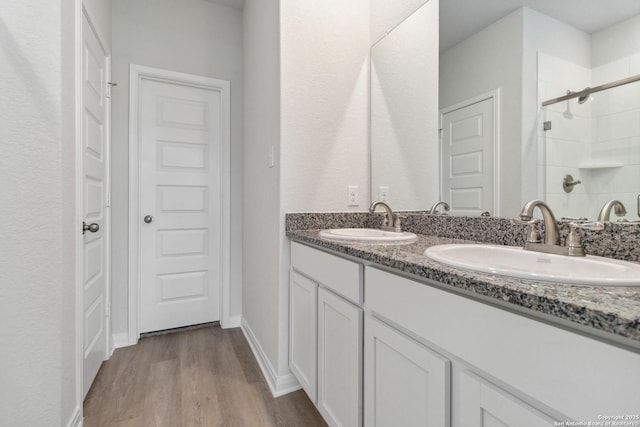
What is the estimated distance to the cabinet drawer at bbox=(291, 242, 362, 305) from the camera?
1.06 m

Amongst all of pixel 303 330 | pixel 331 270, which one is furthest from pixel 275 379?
pixel 331 270

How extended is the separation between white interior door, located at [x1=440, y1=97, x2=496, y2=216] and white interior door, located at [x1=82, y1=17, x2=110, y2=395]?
5.66 ft

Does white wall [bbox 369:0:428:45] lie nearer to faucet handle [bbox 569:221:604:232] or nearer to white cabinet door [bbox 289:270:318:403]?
faucet handle [bbox 569:221:604:232]

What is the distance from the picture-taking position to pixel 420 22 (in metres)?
1.57

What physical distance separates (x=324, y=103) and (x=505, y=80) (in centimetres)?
88

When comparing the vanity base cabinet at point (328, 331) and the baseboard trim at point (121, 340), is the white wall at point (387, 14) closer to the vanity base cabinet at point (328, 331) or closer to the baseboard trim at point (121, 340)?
the vanity base cabinet at point (328, 331)

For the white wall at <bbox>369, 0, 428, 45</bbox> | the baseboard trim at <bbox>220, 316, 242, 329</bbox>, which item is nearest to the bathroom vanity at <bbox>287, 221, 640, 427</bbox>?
the white wall at <bbox>369, 0, 428, 45</bbox>

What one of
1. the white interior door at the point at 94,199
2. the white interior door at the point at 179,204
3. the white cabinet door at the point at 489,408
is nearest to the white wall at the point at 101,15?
the white interior door at the point at 94,199

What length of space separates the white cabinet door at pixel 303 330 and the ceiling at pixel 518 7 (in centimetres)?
125

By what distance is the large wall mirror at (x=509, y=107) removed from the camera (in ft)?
2.79

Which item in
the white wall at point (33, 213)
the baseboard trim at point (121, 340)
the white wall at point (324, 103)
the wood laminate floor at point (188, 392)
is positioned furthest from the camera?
the baseboard trim at point (121, 340)

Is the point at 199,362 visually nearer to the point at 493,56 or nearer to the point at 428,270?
the point at 428,270

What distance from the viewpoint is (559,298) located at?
0.48 m

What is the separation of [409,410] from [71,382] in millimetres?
1436
